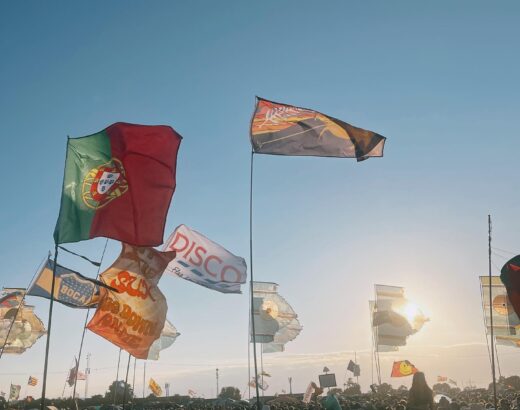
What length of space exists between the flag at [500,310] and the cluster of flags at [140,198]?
80.6 feet

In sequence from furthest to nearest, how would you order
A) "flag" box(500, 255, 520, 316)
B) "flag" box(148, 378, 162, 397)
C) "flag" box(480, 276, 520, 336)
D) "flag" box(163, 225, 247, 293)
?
"flag" box(148, 378, 162, 397), "flag" box(480, 276, 520, 336), "flag" box(500, 255, 520, 316), "flag" box(163, 225, 247, 293)

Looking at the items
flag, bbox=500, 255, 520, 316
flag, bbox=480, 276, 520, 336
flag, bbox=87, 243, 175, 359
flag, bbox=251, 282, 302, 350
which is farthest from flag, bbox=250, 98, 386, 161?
flag, bbox=480, 276, 520, 336

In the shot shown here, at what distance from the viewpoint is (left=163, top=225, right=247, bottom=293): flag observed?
16234 millimetres

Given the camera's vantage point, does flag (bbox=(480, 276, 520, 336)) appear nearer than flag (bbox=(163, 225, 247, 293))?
No

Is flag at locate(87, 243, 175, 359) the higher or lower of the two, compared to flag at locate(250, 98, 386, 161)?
lower

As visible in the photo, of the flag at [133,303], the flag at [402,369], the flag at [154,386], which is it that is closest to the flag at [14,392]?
the flag at [154,386]

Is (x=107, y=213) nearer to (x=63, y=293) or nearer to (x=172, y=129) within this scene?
(x=172, y=129)

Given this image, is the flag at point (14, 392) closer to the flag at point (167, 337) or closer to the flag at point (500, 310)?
the flag at point (167, 337)

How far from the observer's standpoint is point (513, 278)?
17703mm

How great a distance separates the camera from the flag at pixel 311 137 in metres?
13.4

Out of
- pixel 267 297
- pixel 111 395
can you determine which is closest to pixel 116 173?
pixel 267 297

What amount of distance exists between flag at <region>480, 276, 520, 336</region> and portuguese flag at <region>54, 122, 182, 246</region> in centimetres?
2948

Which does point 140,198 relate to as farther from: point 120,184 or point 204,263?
point 204,263

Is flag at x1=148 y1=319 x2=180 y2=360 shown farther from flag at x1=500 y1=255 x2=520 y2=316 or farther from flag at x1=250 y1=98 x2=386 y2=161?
flag at x1=250 y1=98 x2=386 y2=161
